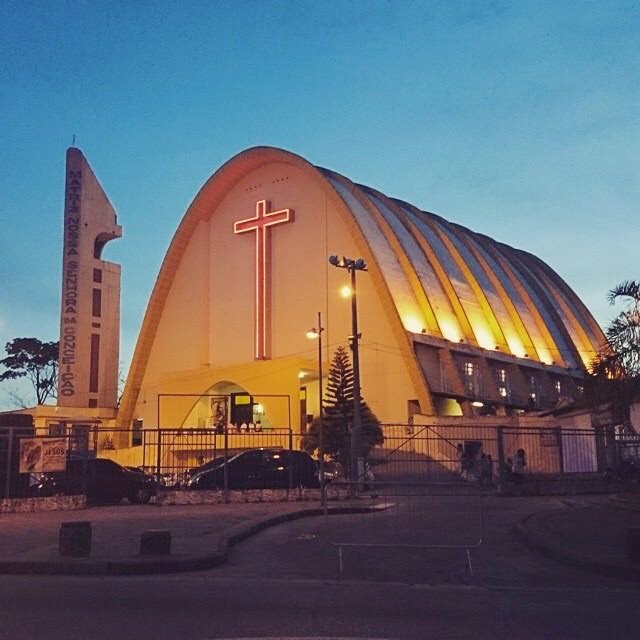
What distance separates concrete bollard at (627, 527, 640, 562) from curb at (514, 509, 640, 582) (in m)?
0.29

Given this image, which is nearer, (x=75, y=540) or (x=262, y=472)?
(x=75, y=540)

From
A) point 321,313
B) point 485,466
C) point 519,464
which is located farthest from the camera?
point 321,313

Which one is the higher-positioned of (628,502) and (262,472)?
(262,472)

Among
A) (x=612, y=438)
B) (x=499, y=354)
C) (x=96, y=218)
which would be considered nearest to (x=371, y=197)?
(x=499, y=354)

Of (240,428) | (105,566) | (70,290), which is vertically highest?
(70,290)

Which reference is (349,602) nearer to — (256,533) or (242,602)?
(242,602)

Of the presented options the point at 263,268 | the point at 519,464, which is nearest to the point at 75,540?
the point at 519,464

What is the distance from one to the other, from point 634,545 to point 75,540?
25.5 ft

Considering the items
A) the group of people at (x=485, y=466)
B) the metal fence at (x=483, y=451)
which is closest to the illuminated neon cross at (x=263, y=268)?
the metal fence at (x=483, y=451)

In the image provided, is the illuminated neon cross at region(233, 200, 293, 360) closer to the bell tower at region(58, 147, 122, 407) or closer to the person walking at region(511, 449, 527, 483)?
the bell tower at region(58, 147, 122, 407)

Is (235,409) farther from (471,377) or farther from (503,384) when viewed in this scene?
(503,384)

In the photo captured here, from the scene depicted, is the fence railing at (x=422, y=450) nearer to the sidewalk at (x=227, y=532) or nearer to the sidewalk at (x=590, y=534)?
the sidewalk at (x=227, y=532)

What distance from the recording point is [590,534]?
47.8ft

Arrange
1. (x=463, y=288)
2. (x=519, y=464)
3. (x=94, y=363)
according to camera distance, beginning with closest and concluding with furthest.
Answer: (x=519, y=464) → (x=463, y=288) → (x=94, y=363)
